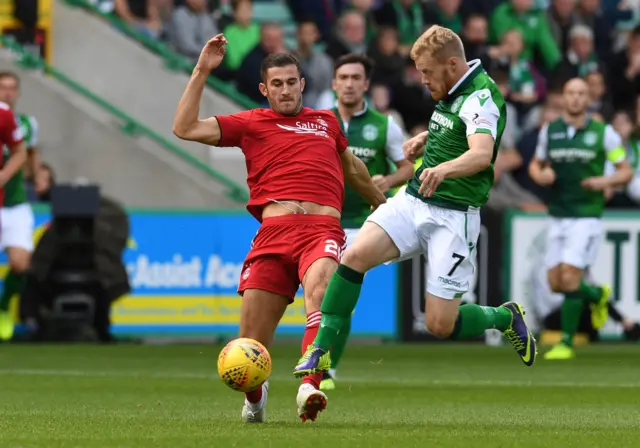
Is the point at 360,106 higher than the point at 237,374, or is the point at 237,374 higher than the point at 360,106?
the point at 360,106

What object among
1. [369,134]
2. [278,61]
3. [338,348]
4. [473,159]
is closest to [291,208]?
[278,61]

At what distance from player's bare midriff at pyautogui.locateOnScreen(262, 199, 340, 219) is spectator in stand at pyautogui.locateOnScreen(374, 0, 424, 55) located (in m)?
12.0

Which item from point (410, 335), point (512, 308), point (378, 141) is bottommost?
point (410, 335)

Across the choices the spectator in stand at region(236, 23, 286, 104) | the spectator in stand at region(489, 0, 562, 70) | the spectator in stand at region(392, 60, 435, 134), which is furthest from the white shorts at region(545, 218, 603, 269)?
the spectator in stand at region(489, 0, 562, 70)

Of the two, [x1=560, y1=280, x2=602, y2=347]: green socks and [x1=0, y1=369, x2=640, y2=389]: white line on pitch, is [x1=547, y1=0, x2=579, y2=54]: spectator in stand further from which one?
[x1=0, y1=369, x2=640, y2=389]: white line on pitch

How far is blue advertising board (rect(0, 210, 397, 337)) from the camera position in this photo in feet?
55.3

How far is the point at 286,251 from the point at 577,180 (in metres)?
7.43

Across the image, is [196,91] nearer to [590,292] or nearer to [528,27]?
[590,292]

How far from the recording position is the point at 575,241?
15.8 m

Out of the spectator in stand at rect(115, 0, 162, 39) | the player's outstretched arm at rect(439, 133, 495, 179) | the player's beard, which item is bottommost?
the player's outstretched arm at rect(439, 133, 495, 179)

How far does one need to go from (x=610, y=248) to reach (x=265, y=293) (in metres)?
9.69

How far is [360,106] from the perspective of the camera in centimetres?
1270

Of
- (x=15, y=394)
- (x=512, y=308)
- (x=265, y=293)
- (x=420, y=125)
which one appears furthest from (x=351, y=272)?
(x=420, y=125)

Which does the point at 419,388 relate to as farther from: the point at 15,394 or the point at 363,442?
the point at 363,442
